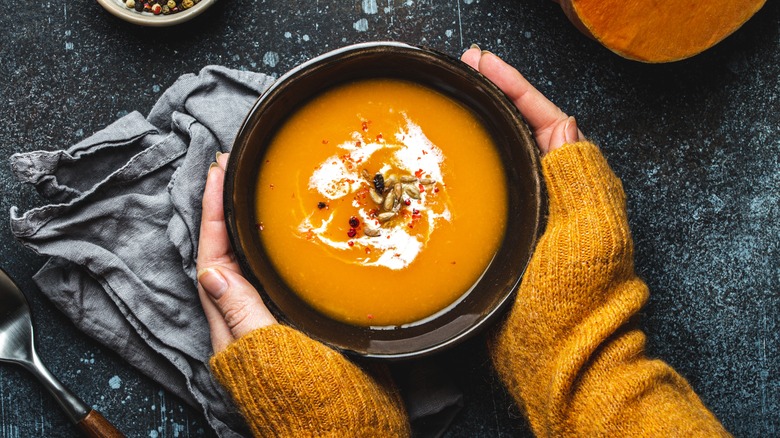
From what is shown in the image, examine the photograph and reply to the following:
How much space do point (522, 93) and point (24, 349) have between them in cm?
111

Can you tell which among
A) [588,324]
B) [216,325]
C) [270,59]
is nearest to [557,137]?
[588,324]

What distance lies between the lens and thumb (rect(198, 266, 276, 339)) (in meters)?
1.26

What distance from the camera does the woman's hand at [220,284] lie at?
126cm

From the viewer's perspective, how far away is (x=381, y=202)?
1.23 meters

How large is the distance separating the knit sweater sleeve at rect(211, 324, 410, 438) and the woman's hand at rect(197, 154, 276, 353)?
0.03 metres

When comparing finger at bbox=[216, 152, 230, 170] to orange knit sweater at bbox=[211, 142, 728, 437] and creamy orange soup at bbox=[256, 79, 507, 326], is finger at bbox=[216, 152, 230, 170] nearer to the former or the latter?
creamy orange soup at bbox=[256, 79, 507, 326]

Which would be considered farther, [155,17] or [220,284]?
[155,17]

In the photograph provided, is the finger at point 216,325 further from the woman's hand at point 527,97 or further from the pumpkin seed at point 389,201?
the woman's hand at point 527,97

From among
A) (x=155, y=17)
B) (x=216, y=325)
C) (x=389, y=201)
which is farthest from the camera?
(x=155, y=17)

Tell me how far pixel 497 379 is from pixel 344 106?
65 cm

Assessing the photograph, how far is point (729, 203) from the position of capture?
1533mm

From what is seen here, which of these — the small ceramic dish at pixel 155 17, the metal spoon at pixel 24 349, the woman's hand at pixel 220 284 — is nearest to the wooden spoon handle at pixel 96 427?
the metal spoon at pixel 24 349

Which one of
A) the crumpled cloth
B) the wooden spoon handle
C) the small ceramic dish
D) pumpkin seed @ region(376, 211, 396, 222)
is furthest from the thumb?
the small ceramic dish

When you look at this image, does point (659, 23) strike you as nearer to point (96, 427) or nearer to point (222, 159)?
point (222, 159)
